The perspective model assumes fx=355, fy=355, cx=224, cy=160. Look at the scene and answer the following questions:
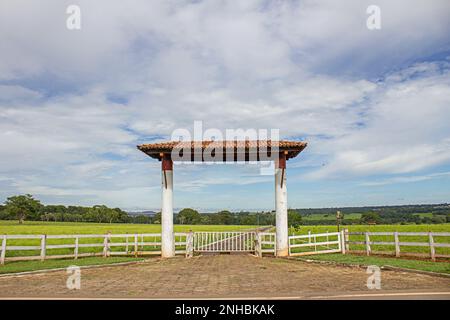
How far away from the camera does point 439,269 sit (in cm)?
1091

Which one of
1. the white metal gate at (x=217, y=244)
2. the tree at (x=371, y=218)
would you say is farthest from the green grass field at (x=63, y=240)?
the tree at (x=371, y=218)

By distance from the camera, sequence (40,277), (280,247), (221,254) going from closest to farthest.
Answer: (40,277), (280,247), (221,254)

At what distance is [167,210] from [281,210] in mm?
5333

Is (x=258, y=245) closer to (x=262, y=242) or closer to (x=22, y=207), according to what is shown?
(x=262, y=242)

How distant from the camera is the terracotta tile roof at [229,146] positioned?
16.2m

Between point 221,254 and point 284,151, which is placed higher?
point 284,151

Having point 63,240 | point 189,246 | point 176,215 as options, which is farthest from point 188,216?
point 189,246

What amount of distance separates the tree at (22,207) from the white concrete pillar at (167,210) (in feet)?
269

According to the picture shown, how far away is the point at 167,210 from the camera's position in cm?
1670

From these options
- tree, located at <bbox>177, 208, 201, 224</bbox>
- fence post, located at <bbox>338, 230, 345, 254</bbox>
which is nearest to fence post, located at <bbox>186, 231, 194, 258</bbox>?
fence post, located at <bbox>338, 230, 345, 254</bbox>

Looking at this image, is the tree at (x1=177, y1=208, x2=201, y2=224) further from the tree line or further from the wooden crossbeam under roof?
the wooden crossbeam under roof
